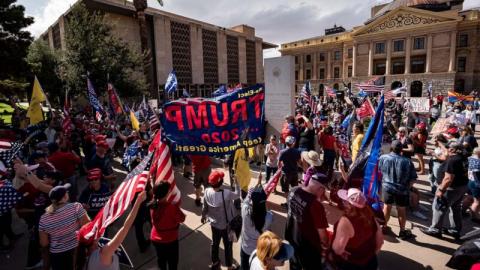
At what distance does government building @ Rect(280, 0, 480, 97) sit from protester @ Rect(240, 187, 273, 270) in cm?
5061

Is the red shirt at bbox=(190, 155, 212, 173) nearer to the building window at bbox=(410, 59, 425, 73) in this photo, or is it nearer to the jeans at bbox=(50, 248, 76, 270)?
the jeans at bbox=(50, 248, 76, 270)

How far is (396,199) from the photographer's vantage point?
4.55 meters

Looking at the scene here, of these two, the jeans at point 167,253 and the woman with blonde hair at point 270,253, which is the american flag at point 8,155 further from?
the woman with blonde hair at point 270,253

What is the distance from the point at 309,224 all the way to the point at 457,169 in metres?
2.93

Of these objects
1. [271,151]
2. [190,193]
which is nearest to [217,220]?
[271,151]

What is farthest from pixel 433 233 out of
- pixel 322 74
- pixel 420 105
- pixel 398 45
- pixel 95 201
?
pixel 322 74

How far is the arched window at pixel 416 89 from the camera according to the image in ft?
152

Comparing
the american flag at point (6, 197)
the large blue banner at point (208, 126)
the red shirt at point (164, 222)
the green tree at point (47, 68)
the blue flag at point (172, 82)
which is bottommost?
the red shirt at point (164, 222)

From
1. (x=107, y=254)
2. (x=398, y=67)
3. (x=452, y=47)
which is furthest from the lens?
(x=398, y=67)

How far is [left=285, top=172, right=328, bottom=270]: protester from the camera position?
3025mm

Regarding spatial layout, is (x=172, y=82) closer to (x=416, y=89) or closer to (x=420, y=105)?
(x=420, y=105)

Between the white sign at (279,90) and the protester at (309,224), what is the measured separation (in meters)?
5.37

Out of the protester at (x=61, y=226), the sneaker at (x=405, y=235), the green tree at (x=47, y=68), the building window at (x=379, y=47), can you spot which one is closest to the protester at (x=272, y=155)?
the sneaker at (x=405, y=235)

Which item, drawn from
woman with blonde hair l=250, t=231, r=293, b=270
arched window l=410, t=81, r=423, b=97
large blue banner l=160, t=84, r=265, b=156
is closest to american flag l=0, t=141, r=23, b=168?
large blue banner l=160, t=84, r=265, b=156
